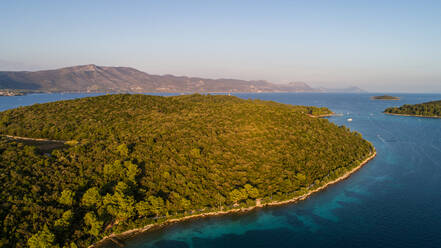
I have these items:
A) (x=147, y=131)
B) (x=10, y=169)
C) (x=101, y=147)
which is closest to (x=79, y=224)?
(x=10, y=169)

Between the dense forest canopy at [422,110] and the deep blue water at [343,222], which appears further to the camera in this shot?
the dense forest canopy at [422,110]

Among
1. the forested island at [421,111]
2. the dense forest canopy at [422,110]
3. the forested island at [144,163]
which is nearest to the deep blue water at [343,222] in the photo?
the forested island at [144,163]

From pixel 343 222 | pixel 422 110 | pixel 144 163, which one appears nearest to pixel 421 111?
pixel 422 110

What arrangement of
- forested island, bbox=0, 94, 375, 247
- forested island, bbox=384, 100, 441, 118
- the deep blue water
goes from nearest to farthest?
forested island, bbox=0, 94, 375, 247 < the deep blue water < forested island, bbox=384, 100, 441, 118

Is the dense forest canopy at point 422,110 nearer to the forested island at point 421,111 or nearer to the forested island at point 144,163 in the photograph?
the forested island at point 421,111

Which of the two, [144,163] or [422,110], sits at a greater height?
[422,110]

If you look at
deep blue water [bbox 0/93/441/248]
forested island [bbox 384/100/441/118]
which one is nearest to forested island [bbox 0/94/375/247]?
deep blue water [bbox 0/93/441/248]

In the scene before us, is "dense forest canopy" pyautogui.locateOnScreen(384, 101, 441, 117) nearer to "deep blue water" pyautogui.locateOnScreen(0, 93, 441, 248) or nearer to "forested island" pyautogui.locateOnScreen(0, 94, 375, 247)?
"forested island" pyautogui.locateOnScreen(0, 94, 375, 247)

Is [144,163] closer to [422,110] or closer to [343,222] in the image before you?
[343,222]

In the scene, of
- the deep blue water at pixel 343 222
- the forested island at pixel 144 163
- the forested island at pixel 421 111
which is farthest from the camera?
the forested island at pixel 421 111
